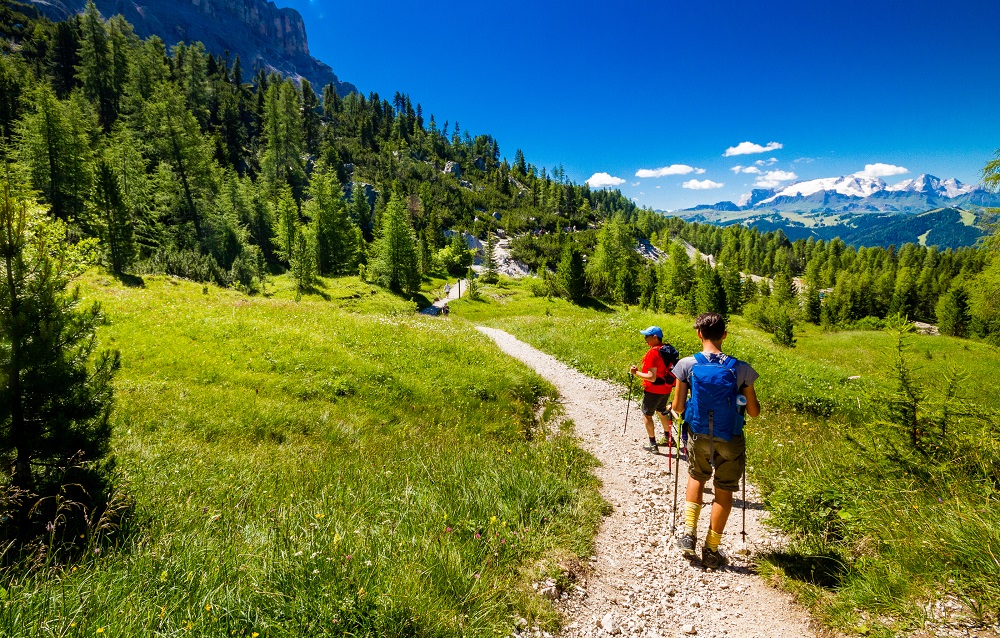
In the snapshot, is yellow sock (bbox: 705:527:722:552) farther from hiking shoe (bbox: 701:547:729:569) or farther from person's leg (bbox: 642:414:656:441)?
person's leg (bbox: 642:414:656:441)

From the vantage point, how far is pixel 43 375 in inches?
176

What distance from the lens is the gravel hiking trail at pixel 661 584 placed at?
14.7 ft

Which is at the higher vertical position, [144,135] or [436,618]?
[144,135]

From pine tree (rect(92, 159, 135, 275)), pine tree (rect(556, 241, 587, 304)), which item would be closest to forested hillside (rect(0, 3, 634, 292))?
pine tree (rect(92, 159, 135, 275))

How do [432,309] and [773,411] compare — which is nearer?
[773,411]

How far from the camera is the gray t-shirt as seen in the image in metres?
5.30

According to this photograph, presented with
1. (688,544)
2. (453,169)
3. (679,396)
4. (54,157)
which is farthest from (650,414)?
(453,169)

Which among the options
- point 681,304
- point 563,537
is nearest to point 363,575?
point 563,537

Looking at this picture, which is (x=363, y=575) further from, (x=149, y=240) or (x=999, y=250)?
(x=149, y=240)

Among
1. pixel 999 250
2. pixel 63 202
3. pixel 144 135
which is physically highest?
pixel 144 135

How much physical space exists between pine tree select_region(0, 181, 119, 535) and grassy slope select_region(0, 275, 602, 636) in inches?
37.1

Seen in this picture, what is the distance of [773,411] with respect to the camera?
12555 mm

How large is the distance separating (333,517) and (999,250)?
88.2 ft

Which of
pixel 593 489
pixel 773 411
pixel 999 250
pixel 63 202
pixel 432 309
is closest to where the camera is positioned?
pixel 593 489
